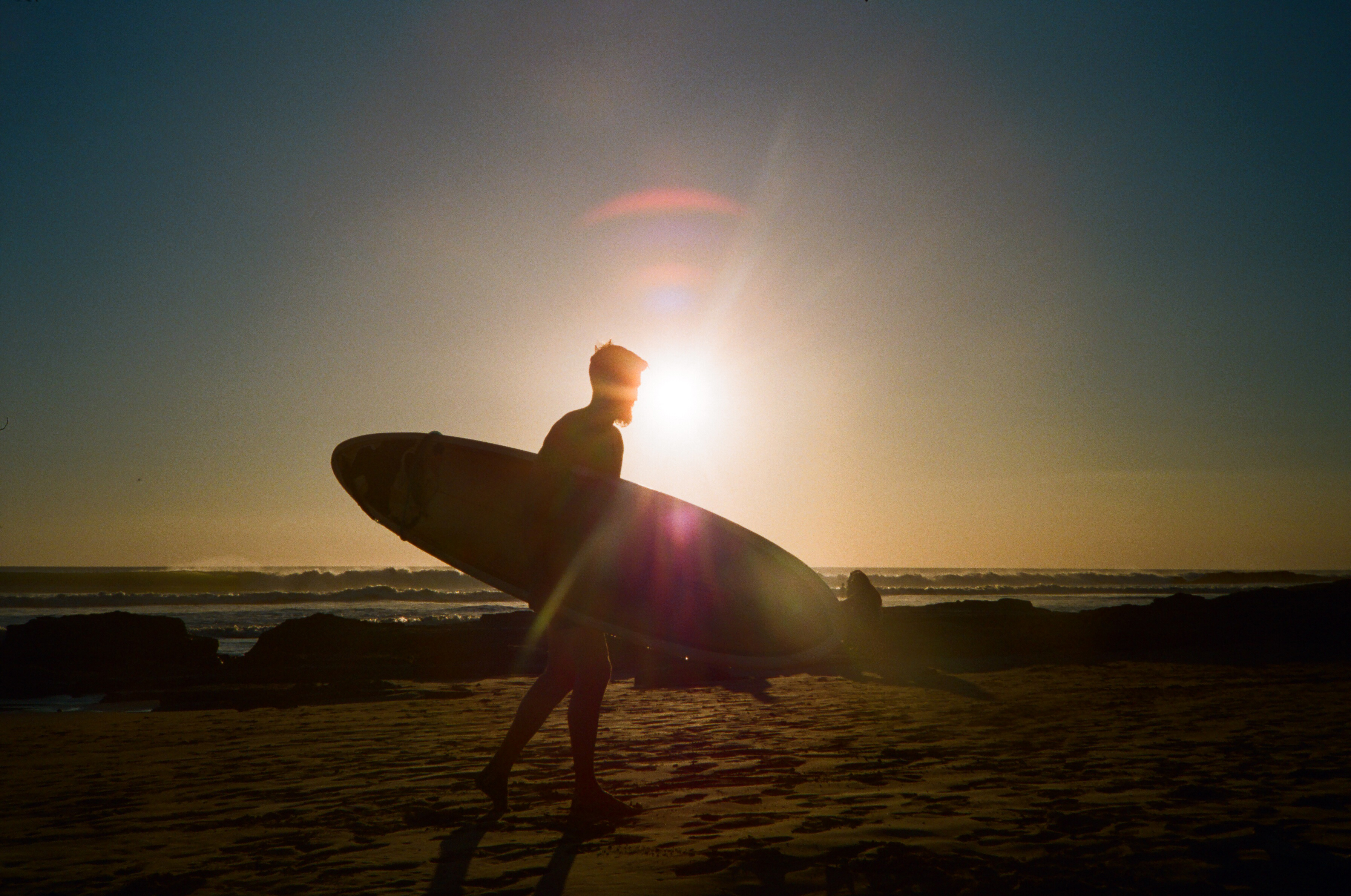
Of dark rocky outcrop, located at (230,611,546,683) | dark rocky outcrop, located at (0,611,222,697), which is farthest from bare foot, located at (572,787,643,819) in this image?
dark rocky outcrop, located at (0,611,222,697)

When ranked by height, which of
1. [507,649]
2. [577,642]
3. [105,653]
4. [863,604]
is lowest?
[507,649]

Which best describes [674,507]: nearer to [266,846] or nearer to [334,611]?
[266,846]

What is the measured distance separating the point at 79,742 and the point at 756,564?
5558 mm

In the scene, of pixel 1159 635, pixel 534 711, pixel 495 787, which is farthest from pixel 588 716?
pixel 1159 635

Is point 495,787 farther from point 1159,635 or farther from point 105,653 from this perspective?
point 1159,635

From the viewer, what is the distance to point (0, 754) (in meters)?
6.29

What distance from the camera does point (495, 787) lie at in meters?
3.87

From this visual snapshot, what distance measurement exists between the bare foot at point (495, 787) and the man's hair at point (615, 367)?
1.84 m

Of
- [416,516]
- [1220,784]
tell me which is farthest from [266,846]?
[1220,784]

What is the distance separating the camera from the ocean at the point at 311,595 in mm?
26000

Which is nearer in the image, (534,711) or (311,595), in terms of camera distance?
(534,711)

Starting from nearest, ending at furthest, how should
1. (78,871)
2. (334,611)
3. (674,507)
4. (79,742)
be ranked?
(78,871)
(674,507)
(79,742)
(334,611)

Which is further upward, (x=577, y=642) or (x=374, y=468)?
(x=374, y=468)

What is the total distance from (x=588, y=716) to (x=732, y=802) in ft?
2.52
